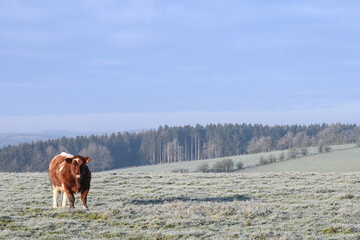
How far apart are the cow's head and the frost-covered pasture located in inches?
45.0

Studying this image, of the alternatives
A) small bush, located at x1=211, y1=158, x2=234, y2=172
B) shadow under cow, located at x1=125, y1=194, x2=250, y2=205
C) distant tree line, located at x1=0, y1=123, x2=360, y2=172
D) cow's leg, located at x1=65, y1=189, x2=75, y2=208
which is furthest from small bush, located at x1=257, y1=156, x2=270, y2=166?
cow's leg, located at x1=65, y1=189, x2=75, y2=208

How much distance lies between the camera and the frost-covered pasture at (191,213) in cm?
1073

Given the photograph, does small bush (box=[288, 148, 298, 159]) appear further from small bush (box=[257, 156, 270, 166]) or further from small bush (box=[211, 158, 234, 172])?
small bush (box=[211, 158, 234, 172])

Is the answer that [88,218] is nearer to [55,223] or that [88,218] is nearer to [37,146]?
A: [55,223]

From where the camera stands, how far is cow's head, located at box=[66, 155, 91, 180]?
44.4 feet

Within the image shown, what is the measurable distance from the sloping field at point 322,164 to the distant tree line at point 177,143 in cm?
3717

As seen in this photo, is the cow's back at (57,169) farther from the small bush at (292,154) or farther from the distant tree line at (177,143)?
the distant tree line at (177,143)

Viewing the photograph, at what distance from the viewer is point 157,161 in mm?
139500

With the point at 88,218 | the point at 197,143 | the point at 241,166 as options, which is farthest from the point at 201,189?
the point at 197,143

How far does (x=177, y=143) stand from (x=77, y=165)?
421 feet

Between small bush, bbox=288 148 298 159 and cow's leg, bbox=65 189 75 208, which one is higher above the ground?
cow's leg, bbox=65 189 75 208

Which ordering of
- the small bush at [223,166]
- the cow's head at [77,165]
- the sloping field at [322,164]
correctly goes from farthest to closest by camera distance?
the small bush at [223,166], the sloping field at [322,164], the cow's head at [77,165]

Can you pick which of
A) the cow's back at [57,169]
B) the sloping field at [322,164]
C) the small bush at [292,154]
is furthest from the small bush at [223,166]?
the cow's back at [57,169]

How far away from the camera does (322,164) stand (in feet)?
205
